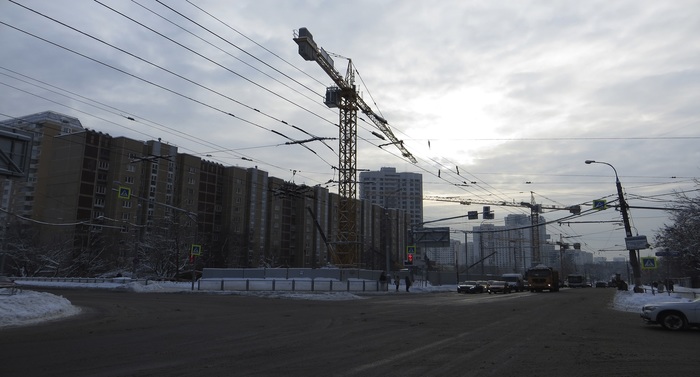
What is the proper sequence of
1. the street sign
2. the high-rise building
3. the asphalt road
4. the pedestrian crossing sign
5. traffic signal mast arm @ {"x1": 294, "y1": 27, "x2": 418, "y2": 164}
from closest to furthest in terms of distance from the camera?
the asphalt road < the street sign < the pedestrian crossing sign < traffic signal mast arm @ {"x1": 294, "y1": 27, "x2": 418, "y2": 164} < the high-rise building

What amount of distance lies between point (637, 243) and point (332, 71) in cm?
3227

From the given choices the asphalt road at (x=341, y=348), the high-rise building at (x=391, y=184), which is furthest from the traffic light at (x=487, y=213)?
the high-rise building at (x=391, y=184)

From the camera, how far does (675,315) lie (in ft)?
49.4

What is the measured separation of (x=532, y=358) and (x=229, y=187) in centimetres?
11487

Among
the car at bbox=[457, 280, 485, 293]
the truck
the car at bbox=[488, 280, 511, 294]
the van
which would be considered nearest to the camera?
the car at bbox=[457, 280, 485, 293]

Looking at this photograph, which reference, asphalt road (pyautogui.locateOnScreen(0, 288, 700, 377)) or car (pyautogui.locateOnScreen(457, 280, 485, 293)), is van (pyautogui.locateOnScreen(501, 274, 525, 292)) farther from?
asphalt road (pyautogui.locateOnScreen(0, 288, 700, 377))

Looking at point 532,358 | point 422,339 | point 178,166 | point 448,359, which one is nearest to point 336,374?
point 448,359

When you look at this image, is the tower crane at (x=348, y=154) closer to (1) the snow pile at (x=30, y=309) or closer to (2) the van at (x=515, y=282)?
(2) the van at (x=515, y=282)

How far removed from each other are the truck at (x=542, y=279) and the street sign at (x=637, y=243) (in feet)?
88.7

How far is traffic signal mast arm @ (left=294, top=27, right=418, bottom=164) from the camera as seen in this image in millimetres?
44562

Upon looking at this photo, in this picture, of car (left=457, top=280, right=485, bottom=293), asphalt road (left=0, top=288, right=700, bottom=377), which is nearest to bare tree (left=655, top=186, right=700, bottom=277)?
car (left=457, top=280, right=485, bottom=293)

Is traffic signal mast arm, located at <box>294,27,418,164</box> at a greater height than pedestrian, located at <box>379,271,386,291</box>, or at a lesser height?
greater

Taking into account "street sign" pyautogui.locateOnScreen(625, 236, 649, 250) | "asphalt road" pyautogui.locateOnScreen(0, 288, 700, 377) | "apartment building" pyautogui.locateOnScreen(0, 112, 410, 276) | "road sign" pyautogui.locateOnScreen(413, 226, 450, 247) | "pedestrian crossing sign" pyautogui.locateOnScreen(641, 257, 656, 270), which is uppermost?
"apartment building" pyautogui.locateOnScreen(0, 112, 410, 276)

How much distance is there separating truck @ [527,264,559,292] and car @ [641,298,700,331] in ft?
144
